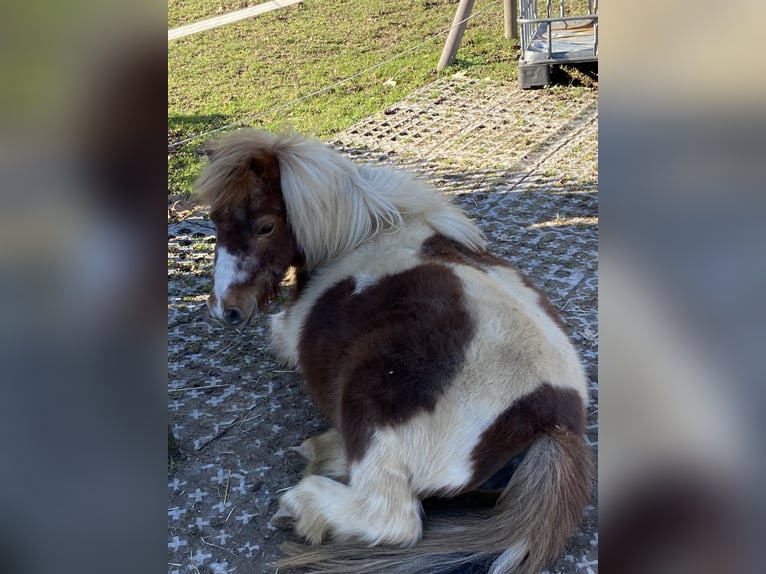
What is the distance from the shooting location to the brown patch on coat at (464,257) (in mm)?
2711

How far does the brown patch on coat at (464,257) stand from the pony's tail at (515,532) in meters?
0.66

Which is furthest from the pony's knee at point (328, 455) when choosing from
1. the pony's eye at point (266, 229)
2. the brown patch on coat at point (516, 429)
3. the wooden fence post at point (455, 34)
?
the wooden fence post at point (455, 34)

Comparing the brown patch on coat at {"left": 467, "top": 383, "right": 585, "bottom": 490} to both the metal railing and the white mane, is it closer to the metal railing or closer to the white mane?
the white mane

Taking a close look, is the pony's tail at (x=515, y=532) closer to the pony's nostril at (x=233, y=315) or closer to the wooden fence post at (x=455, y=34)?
the pony's nostril at (x=233, y=315)

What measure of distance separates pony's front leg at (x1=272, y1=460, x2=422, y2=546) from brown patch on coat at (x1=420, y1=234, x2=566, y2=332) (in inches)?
35.5

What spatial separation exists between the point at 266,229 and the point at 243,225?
10 centimetres

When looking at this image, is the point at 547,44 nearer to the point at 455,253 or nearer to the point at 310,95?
the point at 310,95

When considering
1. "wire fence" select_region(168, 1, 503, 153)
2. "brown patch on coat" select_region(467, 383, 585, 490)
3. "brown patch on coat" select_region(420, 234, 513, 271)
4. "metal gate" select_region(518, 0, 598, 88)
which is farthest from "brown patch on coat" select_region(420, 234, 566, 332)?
"metal gate" select_region(518, 0, 598, 88)

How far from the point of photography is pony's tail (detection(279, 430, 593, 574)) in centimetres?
202

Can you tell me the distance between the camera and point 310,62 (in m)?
8.62
